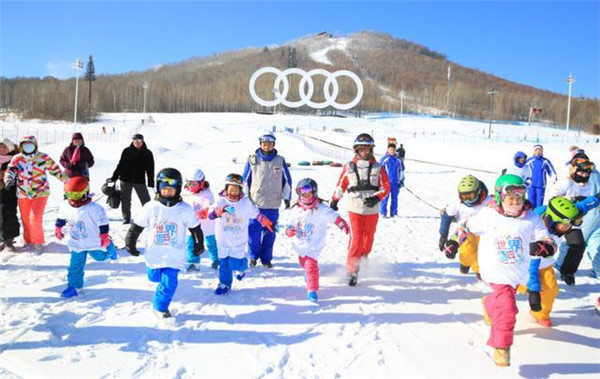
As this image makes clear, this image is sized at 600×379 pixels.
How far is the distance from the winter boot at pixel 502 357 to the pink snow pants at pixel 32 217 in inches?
252

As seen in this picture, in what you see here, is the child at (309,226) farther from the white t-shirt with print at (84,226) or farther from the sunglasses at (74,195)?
the sunglasses at (74,195)

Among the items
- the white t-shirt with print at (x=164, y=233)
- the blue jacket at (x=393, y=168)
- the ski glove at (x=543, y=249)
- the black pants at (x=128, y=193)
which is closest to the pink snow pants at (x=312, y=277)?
A: the white t-shirt with print at (x=164, y=233)

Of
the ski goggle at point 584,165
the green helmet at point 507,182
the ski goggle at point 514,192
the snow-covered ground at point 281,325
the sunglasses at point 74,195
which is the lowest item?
the snow-covered ground at point 281,325

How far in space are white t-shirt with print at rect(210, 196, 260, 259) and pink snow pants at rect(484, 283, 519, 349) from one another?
276 cm

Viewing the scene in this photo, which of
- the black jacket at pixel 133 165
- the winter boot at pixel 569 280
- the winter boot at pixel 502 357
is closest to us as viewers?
the winter boot at pixel 502 357

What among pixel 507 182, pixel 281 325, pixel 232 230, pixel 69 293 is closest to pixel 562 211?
pixel 507 182

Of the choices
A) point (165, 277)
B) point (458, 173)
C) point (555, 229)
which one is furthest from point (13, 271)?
point (458, 173)

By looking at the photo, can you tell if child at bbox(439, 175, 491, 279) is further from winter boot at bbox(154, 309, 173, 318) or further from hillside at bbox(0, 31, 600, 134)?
hillside at bbox(0, 31, 600, 134)

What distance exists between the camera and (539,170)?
34.2 ft

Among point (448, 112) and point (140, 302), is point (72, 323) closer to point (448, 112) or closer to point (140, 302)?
point (140, 302)

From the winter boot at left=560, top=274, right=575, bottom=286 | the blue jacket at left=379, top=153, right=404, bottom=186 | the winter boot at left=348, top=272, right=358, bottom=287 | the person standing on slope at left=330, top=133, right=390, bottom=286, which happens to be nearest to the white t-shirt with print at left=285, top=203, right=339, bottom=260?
the person standing on slope at left=330, top=133, right=390, bottom=286

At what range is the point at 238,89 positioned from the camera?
12100 cm

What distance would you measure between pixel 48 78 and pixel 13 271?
15835cm

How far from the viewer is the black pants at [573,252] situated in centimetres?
552
